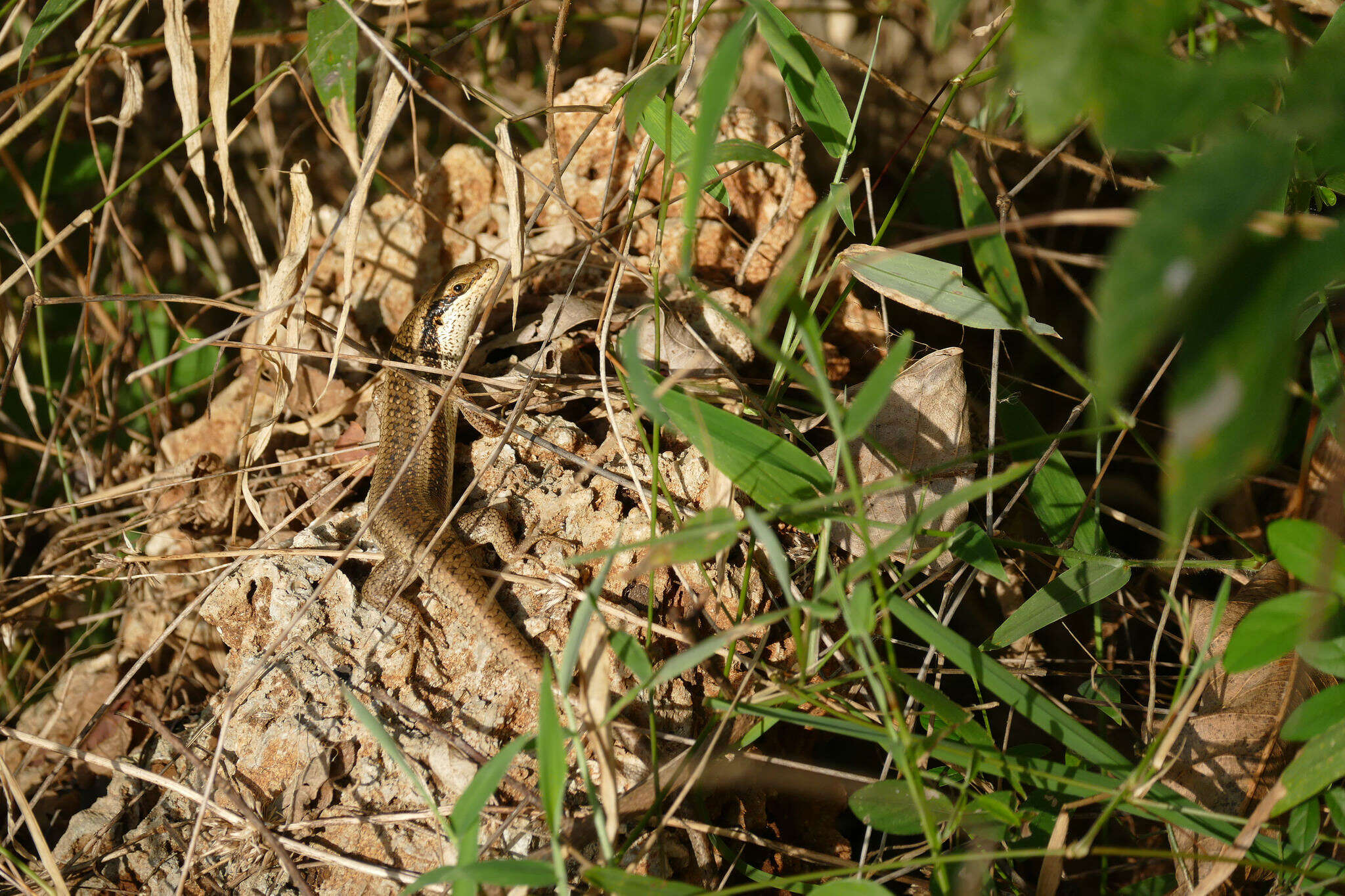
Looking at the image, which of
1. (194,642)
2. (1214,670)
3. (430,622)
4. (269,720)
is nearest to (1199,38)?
(1214,670)

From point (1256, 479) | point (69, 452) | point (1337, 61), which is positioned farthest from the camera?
point (69, 452)

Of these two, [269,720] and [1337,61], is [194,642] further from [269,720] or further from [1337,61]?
[1337,61]

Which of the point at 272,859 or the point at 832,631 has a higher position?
the point at 832,631

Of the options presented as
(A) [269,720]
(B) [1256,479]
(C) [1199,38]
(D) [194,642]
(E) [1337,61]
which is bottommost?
(D) [194,642]

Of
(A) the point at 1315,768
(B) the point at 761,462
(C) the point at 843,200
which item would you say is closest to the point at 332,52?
(C) the point at 843,200

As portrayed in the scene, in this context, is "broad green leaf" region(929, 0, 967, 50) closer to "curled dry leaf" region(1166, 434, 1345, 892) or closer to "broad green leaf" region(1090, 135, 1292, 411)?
"broad green leaf" region(1090, 135, 1292, 411)

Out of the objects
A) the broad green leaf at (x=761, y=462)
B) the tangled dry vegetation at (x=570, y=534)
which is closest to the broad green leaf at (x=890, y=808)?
the tangled dry vegetation at (x=570, y=534)

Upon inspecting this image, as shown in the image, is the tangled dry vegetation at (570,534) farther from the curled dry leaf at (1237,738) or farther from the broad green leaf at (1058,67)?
the broad green leaf at (1058,67)
